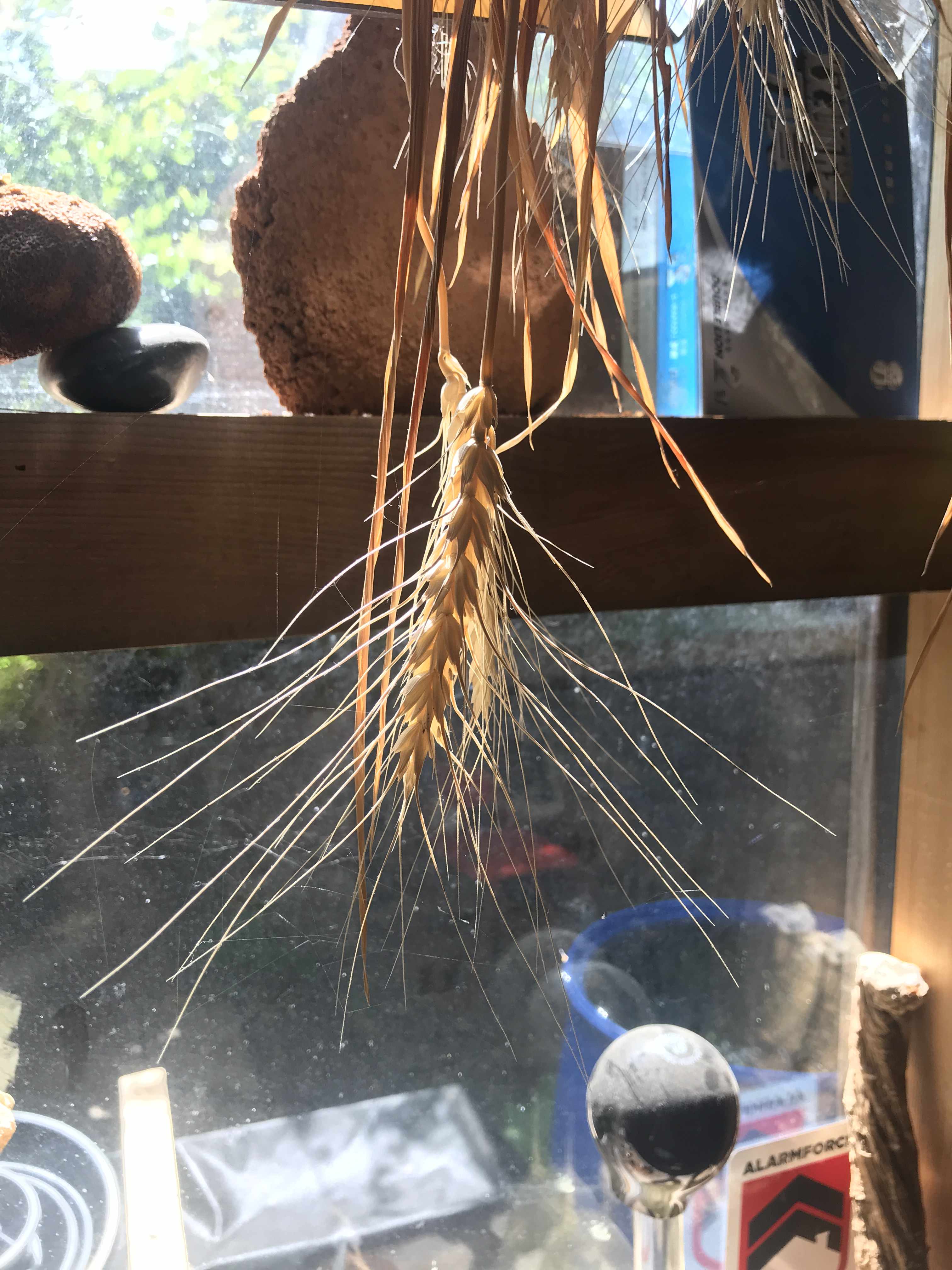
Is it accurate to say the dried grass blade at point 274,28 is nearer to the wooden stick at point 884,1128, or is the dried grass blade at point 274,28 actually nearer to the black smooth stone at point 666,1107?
the black smooth stone at point 666,1107

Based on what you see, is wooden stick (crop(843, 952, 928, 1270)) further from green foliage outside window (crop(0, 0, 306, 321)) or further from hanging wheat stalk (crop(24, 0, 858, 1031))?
green foliage outside window (crop(0, 0, 306, 321))

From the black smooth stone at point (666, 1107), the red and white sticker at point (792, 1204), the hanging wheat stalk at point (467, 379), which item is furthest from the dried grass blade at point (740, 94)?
the red and white sticker at point (792, 1204)

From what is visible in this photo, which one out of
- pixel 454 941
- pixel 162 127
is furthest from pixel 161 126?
pixel 454 941

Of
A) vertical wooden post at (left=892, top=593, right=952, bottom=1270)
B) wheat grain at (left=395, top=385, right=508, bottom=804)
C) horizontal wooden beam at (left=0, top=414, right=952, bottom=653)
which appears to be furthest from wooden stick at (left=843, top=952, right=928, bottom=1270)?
wheat grain at (left=395, top=385, right=508, bottom=804)

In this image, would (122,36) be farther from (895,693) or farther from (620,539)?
(895,693)

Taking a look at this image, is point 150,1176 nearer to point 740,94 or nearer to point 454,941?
point 454,941
